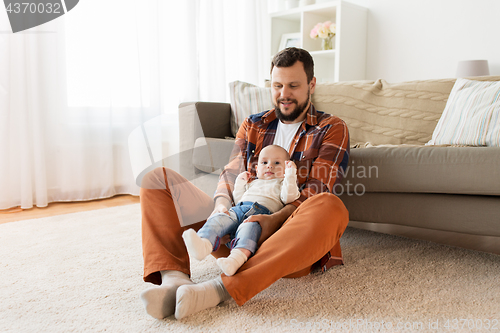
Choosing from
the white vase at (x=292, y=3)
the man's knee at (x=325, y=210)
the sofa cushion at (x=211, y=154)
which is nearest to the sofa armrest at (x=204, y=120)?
the sofa cushion at (x=211, y=154)

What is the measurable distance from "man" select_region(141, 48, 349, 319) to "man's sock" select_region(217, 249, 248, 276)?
0.06ft

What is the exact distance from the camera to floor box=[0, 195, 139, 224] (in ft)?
7.36

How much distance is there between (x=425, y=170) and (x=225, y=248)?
797 millimetres

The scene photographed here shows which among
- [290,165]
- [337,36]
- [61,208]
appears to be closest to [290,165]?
[290,165]

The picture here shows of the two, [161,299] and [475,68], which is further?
[475,68]

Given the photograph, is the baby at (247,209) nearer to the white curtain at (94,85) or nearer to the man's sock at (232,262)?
the man's sock at (232,262)

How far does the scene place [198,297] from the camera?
1018 millimetres

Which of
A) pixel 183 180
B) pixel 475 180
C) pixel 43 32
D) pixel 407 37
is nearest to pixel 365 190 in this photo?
pixel 475 180

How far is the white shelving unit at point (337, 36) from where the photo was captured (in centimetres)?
307

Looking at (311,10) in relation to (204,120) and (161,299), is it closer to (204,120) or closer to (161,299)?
(204,120)

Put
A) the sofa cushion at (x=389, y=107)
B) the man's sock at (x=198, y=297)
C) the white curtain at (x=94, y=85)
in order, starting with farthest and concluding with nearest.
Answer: the white curtain at (x=94, y=85)
the sofa cushion at (x=389, y=107)
the man's sock at (x=198, y=297)

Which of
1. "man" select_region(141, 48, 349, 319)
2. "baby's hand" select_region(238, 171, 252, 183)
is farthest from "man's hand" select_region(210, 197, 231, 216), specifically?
"baby's hand" select_region(238, 171, 252, 183)

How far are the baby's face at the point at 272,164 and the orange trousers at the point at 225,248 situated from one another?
0.21 m

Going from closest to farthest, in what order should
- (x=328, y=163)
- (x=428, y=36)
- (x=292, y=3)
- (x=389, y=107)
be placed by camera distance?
(x=328, y=163) < (x=389, y=107) < (x=428, y=36) < (x=292, y=3)
